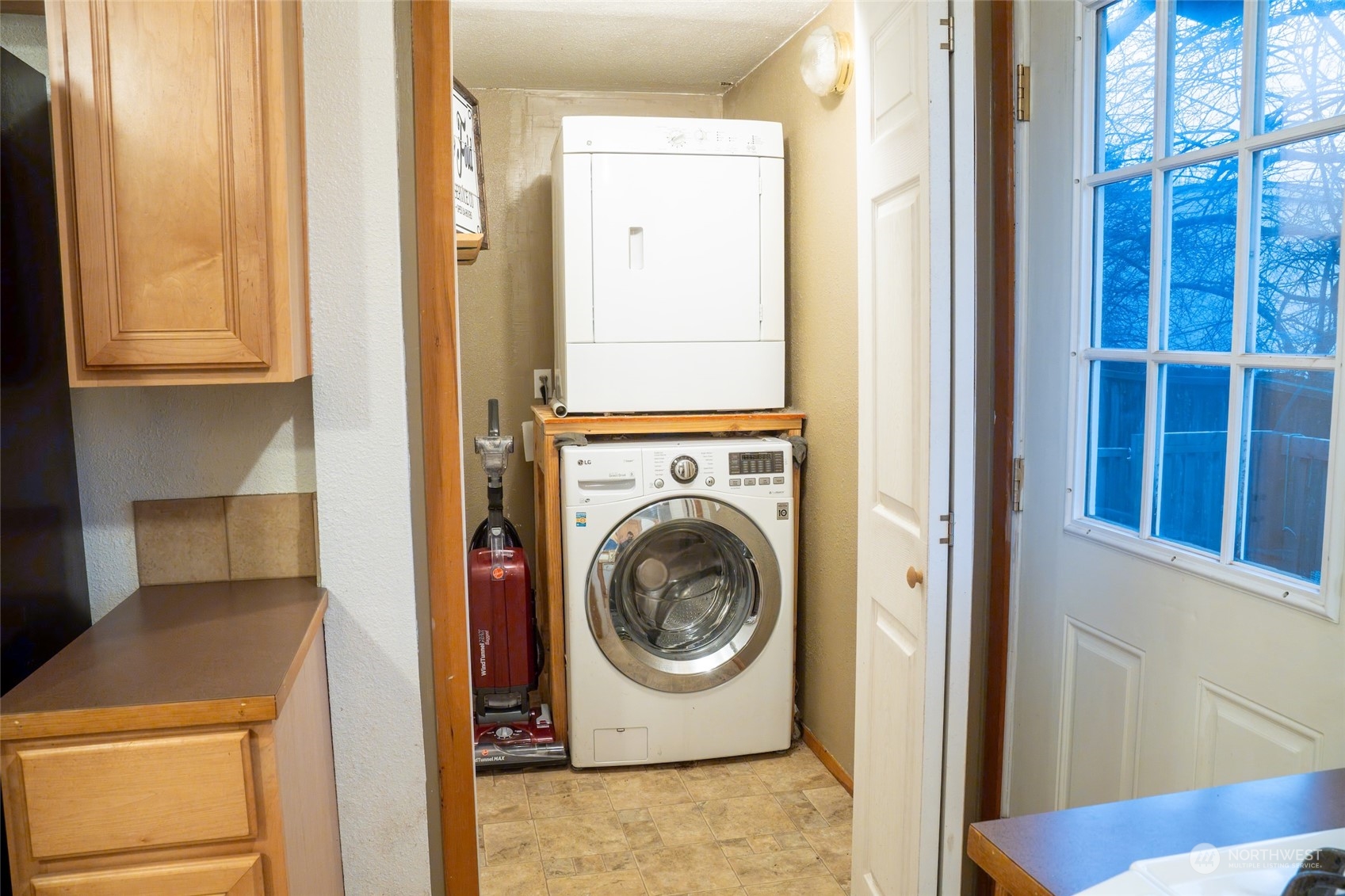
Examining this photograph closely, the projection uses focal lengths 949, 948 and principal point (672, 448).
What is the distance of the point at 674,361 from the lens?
3.06 meters

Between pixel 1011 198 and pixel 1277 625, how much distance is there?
88 centimetres

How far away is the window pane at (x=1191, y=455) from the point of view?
1.53 meters

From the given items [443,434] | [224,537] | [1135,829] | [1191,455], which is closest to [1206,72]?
[1191,455]

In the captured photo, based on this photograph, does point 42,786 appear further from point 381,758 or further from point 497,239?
point 497,239

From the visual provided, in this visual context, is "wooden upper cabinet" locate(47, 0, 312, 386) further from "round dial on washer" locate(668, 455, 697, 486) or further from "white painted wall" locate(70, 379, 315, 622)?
"round dial on washer" locate(668, 455, 697, 486)

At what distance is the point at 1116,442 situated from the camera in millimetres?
1744

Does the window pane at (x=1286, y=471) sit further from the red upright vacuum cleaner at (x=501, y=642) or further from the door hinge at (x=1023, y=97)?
the red upright vacuum cleaner at (x=501, y=642)

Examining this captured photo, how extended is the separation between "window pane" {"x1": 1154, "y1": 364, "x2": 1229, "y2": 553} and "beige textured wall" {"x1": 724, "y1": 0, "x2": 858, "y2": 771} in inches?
44.5

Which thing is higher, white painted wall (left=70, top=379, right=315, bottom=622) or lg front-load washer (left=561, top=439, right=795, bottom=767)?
white painted wall (left=70, top=379, right=315, bottom=622)

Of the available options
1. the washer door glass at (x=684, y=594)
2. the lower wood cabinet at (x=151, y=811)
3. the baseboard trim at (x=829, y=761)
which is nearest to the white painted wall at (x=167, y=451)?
the lower wood cabinet at (x=151, y=811)

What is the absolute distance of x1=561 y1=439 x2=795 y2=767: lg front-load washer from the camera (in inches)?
116

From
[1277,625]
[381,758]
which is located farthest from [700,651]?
[1277,625]

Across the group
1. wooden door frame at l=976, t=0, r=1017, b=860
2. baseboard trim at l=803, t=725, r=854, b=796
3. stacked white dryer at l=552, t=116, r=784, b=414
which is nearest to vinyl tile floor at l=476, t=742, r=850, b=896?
baseboard trim at l=803, t=725, r=854, b=796

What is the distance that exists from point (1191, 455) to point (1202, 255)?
1.08ft
